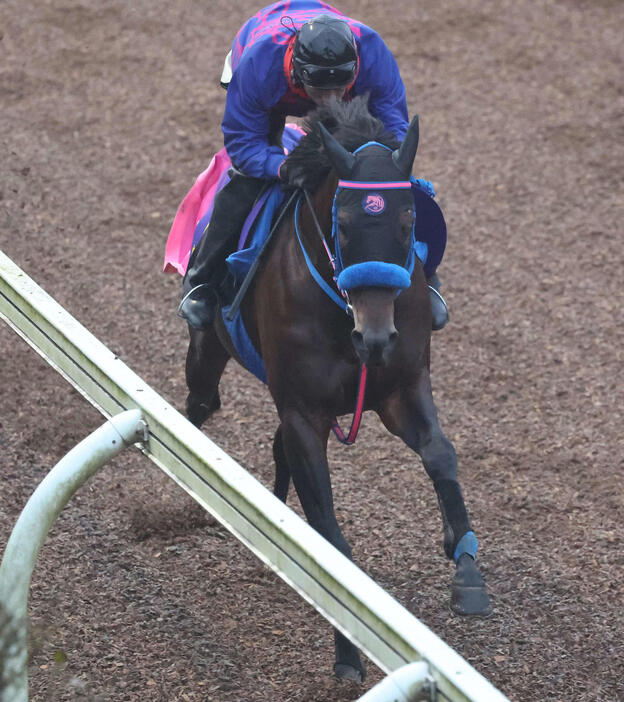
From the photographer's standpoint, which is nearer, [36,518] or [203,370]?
[36,518]

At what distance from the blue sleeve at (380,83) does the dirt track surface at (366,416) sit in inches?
74.4

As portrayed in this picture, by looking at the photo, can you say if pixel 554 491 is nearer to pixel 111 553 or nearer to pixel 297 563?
pixel 111 553

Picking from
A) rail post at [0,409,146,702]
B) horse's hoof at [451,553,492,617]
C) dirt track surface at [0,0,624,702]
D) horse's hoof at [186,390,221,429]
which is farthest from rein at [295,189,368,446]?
horse's hoof at [186,390,221,429]

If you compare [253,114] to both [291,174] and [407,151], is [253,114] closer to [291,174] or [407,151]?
[291,174]

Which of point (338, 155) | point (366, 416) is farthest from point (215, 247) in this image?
point (366, 416)

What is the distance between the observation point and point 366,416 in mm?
6527

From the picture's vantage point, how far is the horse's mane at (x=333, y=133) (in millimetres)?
4047

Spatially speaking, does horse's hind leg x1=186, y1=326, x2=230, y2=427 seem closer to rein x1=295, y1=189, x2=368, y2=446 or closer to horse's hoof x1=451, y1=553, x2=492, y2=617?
rein x1=295, y1=189, x2=368, y2=446

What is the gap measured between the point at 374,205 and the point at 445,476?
107 centimetres

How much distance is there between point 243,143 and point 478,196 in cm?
442

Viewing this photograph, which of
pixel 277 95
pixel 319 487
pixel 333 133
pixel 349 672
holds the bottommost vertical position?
pixel 349 672

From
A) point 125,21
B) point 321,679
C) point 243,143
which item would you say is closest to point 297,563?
point 321,679

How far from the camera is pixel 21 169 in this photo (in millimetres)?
8859

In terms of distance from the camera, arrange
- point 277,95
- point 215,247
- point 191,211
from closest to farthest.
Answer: point 277,95 < point 215,247 < point 191,211
